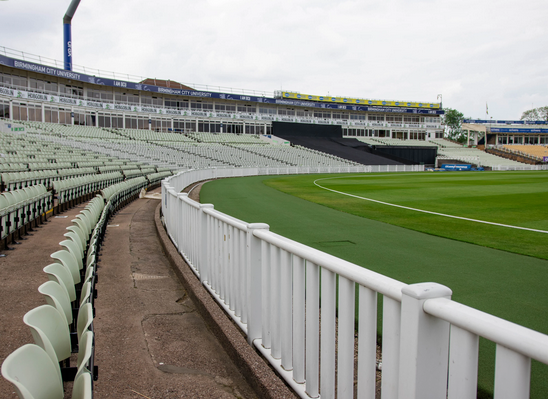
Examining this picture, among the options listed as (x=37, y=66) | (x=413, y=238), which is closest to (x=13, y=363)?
(x=413, y=238)

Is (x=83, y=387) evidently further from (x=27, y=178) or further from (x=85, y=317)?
(x=27, y=178)

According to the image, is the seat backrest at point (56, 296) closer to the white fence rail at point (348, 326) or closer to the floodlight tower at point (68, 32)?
the white fence rail at point (348, 326)

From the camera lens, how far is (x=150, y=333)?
178 inches

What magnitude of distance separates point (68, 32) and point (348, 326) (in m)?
68.6

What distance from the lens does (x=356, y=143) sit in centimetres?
7869

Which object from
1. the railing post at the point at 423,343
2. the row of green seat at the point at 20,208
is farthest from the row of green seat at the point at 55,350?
the row of green seat at the point at 20,208

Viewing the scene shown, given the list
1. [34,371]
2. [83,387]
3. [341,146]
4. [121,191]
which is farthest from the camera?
[341,146]

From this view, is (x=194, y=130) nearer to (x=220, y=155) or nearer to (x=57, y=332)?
(x=220, y=155)

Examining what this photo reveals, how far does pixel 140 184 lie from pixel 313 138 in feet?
201

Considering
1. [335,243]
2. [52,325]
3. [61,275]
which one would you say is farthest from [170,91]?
[52,325]

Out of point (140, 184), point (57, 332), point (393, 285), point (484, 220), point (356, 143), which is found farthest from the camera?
point (356, 143)

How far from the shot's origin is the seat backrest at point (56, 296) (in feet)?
9.98

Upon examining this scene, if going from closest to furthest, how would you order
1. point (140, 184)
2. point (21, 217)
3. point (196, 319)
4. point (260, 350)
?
point (260, 350)
point (196, 319)
point (21, 217)
point (140, 184)

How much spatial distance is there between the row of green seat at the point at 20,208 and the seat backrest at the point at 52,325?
5462mm
